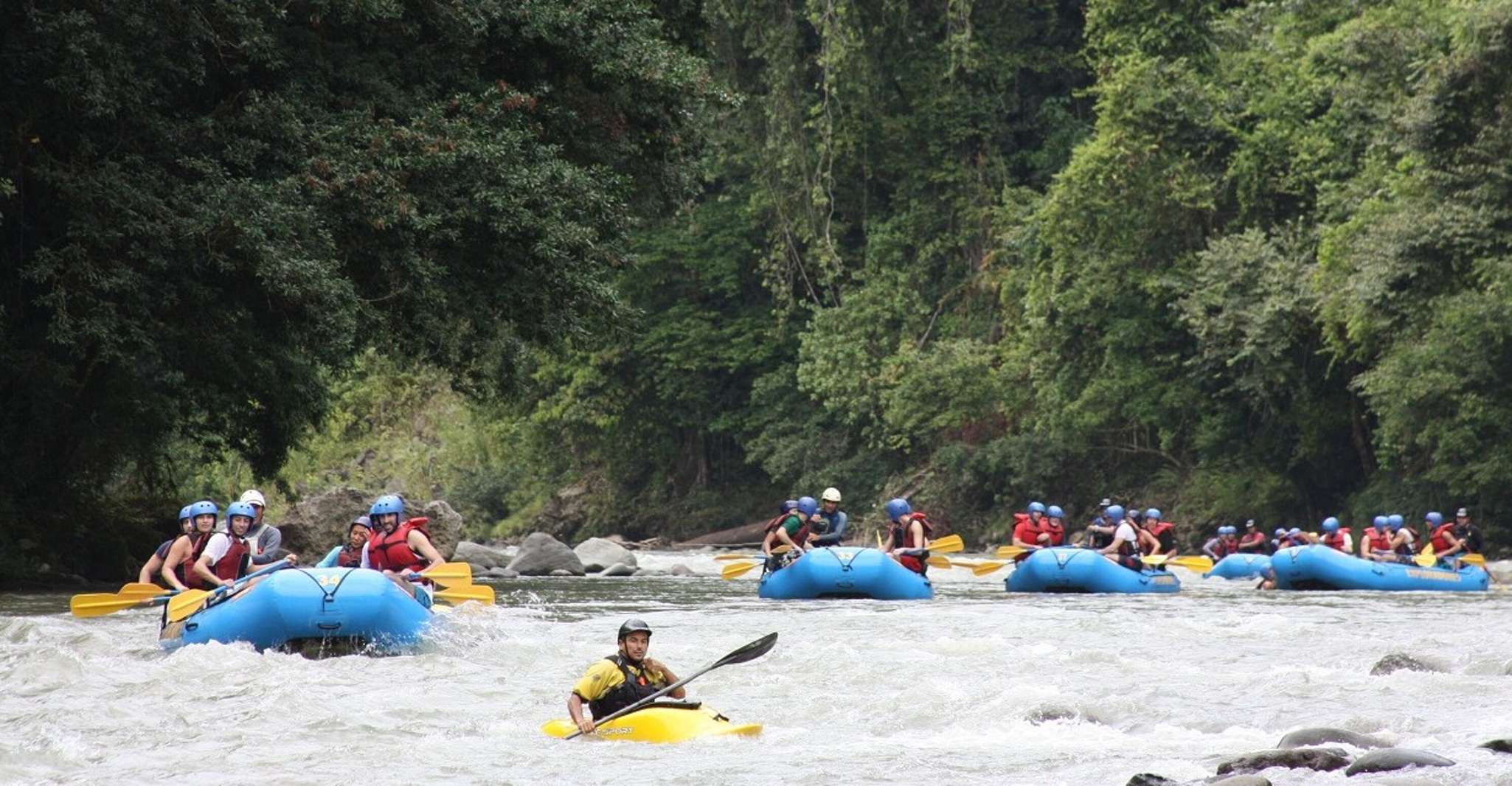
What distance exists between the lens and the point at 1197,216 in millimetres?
35062

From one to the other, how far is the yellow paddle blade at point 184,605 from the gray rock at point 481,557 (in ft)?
50.9

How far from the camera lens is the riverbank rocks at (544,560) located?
96.6 feet

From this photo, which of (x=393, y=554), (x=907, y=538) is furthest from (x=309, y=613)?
(x=907, y=538)

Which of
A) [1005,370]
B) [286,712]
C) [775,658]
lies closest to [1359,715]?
[775,658]

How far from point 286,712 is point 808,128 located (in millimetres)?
31109

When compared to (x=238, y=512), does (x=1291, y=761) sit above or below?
below

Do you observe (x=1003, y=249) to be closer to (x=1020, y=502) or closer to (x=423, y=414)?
(x=1020, y=502)

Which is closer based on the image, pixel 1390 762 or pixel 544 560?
pixel 1390 762

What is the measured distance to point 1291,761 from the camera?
874cm

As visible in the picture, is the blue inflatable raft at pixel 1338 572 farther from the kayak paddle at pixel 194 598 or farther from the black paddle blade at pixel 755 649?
the black paddle blade at pixel 755 649

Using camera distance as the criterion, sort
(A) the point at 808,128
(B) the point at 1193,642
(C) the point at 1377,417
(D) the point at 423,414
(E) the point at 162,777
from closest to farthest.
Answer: (E) the point at 162,777 < (B) the point at 1193,642 < (C) the point at 1377,417 < (A) the point at 808,128 < (D) the point at 423,414

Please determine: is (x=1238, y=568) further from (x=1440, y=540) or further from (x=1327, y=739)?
(x=1327, y=739)

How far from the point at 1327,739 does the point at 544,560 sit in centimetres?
2112

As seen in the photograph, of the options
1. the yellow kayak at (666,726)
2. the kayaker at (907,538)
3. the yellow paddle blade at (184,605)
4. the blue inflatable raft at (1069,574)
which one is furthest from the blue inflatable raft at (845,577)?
the yellow kayak at (666,726)
